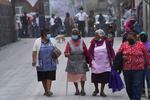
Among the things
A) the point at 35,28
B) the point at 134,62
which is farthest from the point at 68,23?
the point at 134,62

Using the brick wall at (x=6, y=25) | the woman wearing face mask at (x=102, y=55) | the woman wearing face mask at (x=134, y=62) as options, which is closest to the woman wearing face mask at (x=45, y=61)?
the woman wearing face mask at (x=102, y=55)

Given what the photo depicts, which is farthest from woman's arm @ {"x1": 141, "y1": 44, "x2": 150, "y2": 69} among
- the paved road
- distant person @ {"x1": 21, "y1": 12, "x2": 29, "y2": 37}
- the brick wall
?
distant person @ {"x1": 21, "y1": 12, "x2": 29, "y2": 37}

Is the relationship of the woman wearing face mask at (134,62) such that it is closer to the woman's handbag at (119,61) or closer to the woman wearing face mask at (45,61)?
the woman's handbag at (119,61)

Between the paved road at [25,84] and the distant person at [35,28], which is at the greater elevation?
the distant person at [35,28]

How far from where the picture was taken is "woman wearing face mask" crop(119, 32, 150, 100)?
13219 millimetres

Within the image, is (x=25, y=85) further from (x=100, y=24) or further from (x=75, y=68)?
(x=100, y=24)

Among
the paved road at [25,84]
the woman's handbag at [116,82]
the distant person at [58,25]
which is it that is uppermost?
the distant person at [58,25]

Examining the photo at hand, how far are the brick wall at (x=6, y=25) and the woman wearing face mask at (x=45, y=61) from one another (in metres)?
Answer: 17.5

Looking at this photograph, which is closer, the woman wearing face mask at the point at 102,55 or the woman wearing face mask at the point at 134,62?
the woman wearing face mask at the point at 134,62

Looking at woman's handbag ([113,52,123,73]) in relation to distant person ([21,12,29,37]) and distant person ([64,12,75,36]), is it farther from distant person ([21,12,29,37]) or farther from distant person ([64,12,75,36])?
distant person ([21,12,29,37])

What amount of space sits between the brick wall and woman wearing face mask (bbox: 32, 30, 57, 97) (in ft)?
57.5

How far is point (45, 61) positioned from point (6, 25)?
20.2 metres

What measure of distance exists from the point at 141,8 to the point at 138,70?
18.4 metres

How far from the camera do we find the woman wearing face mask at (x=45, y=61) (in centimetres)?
1596
